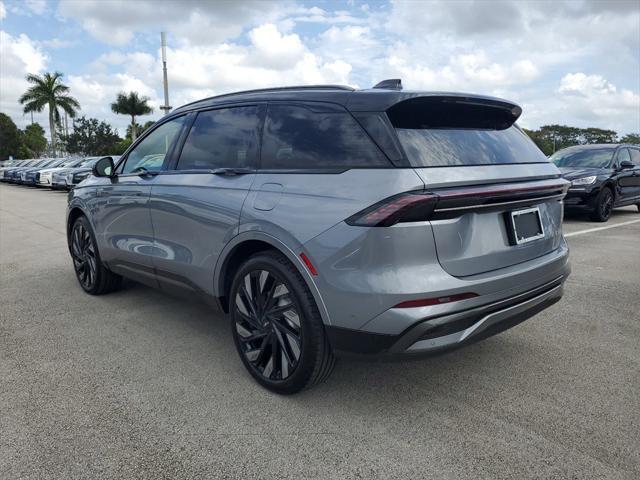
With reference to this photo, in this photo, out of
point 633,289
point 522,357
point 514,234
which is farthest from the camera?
point 633,289

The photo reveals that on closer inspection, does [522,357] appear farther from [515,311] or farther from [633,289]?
[633,289]

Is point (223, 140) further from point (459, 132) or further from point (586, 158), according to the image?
point (586, 158)

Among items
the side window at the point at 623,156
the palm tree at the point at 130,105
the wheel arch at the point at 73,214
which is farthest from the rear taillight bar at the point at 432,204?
the palm tree at the point at 130,105

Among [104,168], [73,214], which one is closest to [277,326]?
[104,168]

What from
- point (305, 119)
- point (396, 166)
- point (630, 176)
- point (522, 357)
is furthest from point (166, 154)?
point (630, 176)

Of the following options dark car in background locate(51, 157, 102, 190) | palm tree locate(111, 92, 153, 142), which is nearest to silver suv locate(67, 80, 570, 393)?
dark car in background locate(51, 157, 102, 190)

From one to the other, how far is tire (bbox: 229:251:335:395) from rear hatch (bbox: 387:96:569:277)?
2.49 ft

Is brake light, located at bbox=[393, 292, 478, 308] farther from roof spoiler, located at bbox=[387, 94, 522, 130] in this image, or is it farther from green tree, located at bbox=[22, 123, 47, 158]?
green tree, located at bbox=[22, 123, 47, 158]

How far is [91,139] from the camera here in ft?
226

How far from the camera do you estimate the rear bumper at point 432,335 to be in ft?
7.72

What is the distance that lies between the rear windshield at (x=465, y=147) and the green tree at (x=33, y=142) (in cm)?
9044

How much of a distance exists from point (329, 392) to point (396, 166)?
4.55 ft

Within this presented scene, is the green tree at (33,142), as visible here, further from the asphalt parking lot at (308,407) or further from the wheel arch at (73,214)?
the asphalt parking lot at (308,407)

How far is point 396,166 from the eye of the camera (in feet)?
7.80
